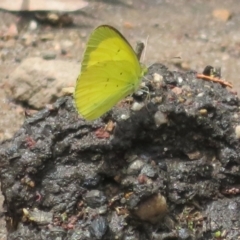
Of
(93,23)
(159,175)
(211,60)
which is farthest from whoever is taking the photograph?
(93,23)

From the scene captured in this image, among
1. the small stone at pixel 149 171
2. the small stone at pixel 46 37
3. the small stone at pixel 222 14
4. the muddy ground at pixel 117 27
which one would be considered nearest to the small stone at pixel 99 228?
the small stone at pixel 149 171

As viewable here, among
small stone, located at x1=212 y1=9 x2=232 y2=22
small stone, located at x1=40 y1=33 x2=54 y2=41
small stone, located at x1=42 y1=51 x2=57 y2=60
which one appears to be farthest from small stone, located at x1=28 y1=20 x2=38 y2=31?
small stone, located at x1=212 y1=9 x2=232 y2=22

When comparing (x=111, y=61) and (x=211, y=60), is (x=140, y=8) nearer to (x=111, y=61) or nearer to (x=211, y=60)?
(x=211, y=60)

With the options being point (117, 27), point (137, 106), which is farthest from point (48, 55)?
point (137, 106)

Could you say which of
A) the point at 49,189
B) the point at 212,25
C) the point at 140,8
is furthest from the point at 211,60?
the point at 49,189

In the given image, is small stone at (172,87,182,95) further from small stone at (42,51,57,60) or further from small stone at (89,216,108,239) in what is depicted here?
small stone at (42,51,57,60)

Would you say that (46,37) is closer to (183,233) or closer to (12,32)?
(12,32)

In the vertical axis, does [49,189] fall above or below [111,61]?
below
